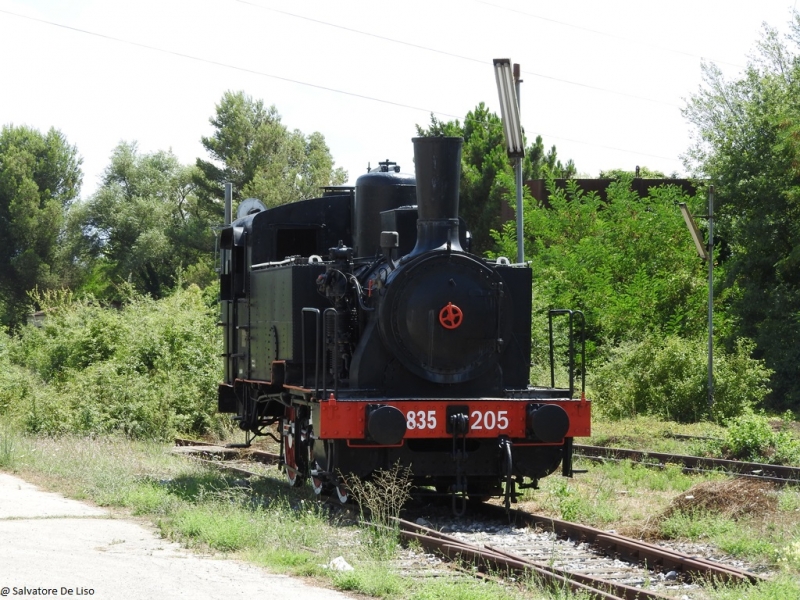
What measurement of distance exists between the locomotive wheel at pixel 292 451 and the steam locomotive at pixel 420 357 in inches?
4.4

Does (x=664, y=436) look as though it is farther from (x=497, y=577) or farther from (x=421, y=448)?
(x=497, y=577)

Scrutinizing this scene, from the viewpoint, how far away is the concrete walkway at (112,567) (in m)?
6.38

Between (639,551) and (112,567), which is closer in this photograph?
(112,567)

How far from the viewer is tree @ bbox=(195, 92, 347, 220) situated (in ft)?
185

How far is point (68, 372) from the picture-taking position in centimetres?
2042

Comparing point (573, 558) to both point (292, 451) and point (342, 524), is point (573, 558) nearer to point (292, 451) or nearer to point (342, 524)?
point (342, 524)

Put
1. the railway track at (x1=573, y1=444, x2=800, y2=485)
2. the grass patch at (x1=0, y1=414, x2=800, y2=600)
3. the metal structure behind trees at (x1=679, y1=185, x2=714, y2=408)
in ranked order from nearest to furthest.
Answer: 1. the grass patch at (x1=0, y1=414, x2=800, y2=600)
2. the railway track at (x1=573, y1=444, x2=800, y2=485)
3. the metal structure behind trees at (x1=679, y1=185, x2=714, y2=408)

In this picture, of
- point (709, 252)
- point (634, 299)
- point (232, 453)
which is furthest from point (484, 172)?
point (232, 453)

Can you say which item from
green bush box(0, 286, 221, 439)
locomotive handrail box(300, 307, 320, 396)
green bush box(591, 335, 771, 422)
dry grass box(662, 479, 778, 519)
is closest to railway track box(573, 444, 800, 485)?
dry grass box(662, 479, 778, 519)

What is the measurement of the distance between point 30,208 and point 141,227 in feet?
22.7

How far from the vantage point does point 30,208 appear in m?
62.7

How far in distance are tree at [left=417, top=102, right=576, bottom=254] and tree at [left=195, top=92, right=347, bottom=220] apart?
56.5ft

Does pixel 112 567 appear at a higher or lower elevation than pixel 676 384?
lower

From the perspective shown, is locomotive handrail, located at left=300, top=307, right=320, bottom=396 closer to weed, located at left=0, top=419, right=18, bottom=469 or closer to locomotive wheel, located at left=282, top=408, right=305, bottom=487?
locomotive wheel, located at left=282, top=408, right=305, bottom=487
